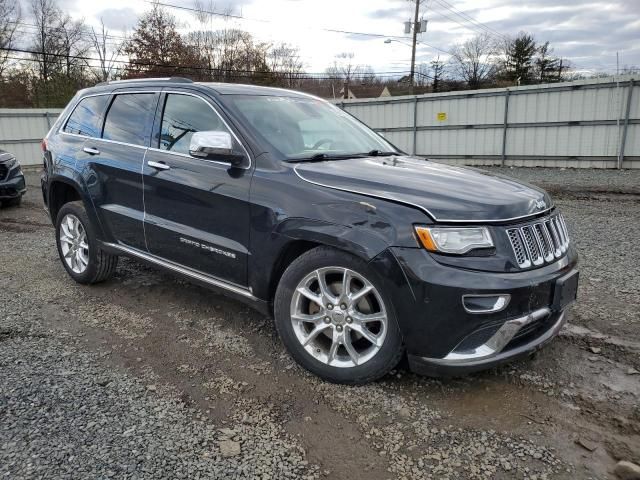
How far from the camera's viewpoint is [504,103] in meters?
15.6

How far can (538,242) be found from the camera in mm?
2719

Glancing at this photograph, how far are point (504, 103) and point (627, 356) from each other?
13850 millimetres

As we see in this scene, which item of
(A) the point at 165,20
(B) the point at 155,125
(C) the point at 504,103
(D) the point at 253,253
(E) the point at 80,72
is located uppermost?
(A) the point at 165,20

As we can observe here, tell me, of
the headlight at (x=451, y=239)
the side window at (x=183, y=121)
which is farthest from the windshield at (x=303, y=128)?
the headlight at (x=451, y=239)

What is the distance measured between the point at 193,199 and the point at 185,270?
1.86 feet

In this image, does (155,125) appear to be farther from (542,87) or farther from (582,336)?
(542,87)

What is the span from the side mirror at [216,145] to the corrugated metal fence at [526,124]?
45.2 feet

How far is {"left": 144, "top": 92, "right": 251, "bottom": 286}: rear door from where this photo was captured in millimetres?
3250

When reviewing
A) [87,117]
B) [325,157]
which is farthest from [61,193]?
[325,157]

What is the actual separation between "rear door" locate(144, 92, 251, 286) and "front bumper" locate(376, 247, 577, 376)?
1189 mm

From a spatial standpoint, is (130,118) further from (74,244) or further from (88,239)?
(74,244)

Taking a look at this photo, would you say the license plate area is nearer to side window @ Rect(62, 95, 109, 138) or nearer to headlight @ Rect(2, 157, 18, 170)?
side window @ Rect(62, 95, 109, 138)

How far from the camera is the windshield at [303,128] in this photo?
338 centimetres

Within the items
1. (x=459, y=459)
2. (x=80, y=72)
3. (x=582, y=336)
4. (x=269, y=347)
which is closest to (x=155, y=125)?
(x=269, y=347)
